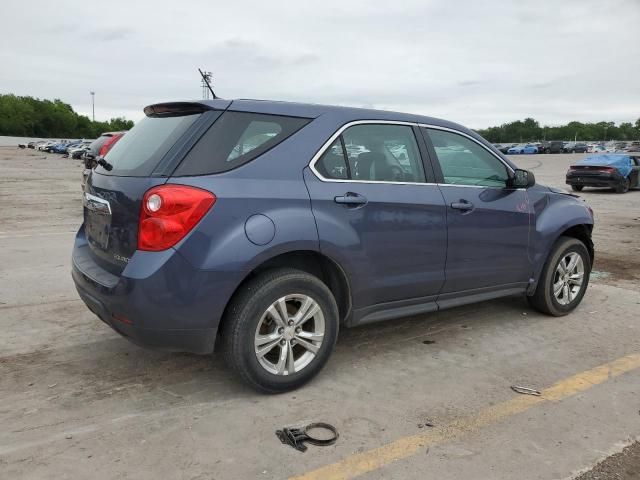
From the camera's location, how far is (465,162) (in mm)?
4488

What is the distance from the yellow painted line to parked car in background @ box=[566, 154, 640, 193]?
56.5 feet

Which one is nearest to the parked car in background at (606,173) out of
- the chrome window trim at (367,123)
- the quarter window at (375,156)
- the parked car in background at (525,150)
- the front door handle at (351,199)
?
the chrome window trim at (367,123)

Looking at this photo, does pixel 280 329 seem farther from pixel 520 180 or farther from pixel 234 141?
pixel 520 180

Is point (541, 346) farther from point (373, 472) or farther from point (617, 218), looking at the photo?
point (617, 218)

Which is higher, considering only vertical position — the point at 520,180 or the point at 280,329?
the point at 520,180

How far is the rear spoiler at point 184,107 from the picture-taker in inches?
136

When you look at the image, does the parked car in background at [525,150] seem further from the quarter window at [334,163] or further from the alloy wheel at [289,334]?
the alloy wheel at [289,334]

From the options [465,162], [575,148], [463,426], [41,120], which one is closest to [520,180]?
[465,162]

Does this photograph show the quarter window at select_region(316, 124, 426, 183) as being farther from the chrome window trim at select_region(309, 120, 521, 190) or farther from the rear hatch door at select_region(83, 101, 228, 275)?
the rear hatch door at select_region(83, 101, 228, 275)

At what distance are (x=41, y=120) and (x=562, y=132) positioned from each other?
4864 inches

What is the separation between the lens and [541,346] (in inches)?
179

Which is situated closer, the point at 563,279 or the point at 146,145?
the point at 146,145

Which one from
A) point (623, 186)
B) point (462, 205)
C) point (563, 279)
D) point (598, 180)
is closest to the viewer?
point (462, 205)

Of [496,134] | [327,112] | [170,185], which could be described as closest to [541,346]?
[327,112]
